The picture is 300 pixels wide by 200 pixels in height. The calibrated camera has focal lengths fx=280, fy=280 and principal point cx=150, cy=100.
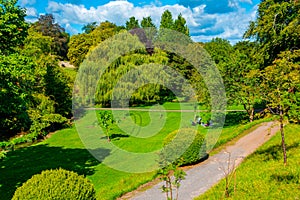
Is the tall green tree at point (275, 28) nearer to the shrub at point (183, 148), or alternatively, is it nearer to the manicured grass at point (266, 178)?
the manicured grass at point (266, 178)

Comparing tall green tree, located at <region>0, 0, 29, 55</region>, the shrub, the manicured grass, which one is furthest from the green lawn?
tall green tree, located at <region>0, 0, 29, 55</region>

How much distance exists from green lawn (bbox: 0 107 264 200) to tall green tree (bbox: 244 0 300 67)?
27.1 feet

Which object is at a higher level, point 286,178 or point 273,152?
point 273,152

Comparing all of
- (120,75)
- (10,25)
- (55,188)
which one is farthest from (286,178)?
(120,75)

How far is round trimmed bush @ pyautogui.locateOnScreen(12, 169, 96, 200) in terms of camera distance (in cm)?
623

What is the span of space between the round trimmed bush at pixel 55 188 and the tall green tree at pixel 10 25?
794cm

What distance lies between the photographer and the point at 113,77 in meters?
34.8

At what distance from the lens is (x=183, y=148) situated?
1313 centimetres

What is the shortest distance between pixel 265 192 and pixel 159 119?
82.5 feet

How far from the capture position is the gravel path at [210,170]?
10.1 metres

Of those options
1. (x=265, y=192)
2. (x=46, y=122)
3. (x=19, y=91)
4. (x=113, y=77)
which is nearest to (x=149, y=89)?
(x=113, y=77)

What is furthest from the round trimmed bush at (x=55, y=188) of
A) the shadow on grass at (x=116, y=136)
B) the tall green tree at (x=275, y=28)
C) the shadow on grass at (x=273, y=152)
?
the tall green tree at (x=275, y=28)

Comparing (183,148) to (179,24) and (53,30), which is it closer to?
(179,24)

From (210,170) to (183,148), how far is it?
157 centimetres
